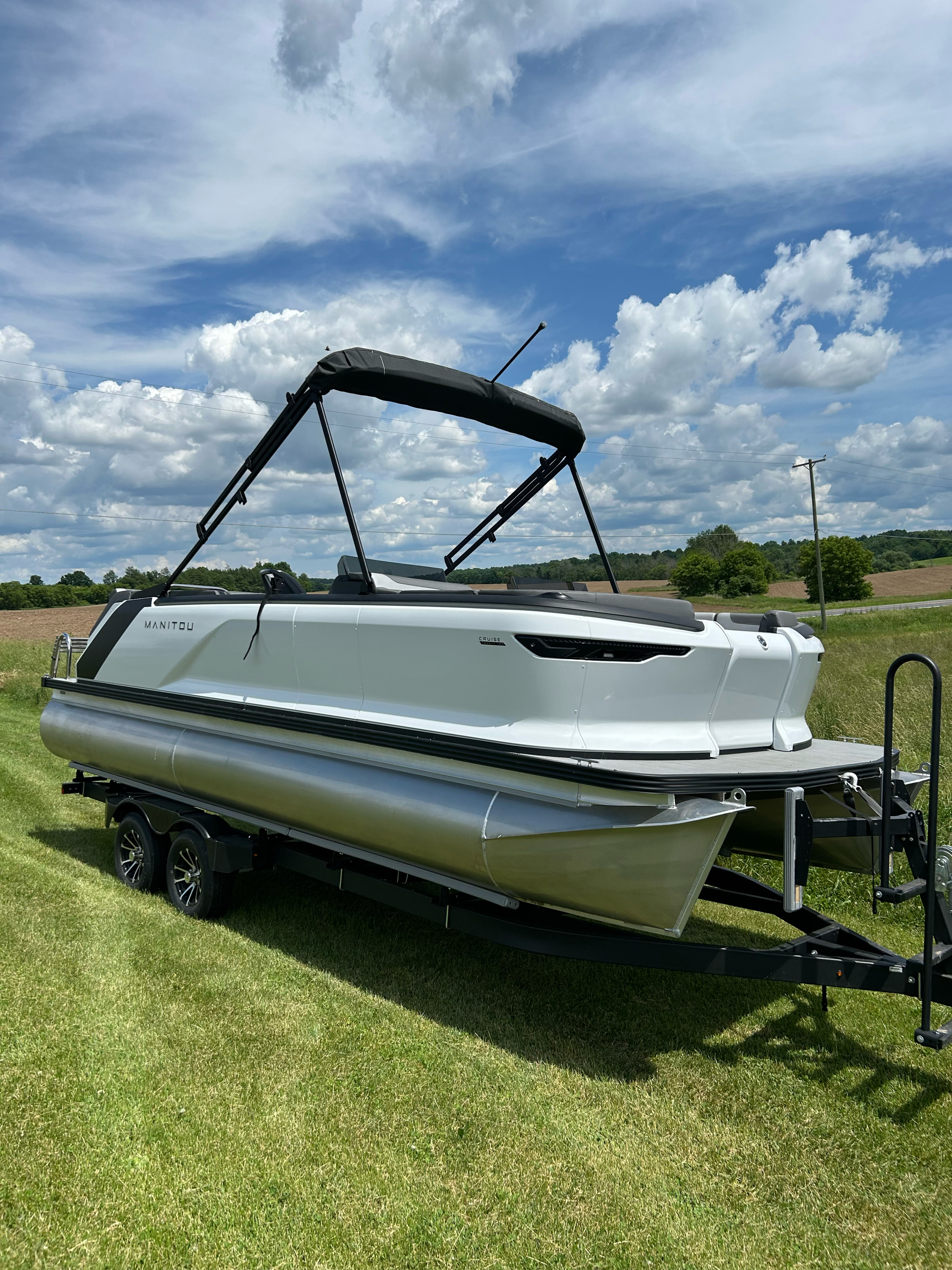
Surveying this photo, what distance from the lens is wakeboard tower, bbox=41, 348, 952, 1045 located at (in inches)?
142

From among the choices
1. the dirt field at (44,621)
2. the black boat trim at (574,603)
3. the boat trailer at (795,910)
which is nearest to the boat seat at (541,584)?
the black boat trim at (574,603)

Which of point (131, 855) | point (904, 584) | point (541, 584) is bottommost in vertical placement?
point (904, 584)

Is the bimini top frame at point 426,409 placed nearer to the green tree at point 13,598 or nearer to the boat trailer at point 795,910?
the boat trailer at point 795,910

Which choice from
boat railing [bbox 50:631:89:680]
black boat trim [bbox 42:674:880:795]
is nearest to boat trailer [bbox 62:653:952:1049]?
black boat trim [bbox 42:674:880:795]

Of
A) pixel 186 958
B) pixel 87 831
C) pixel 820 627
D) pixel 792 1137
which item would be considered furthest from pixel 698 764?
pixel 820 627

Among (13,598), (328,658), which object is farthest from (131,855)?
(13,598)

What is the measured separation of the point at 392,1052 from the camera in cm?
397

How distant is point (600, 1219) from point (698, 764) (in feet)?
5.50

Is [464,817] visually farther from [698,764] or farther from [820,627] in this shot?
[820,627]

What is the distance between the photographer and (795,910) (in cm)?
381

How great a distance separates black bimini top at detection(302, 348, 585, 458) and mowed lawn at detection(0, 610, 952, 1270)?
3291 mm

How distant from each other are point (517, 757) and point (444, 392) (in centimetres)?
272

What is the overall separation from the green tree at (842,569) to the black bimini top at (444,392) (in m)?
72.5

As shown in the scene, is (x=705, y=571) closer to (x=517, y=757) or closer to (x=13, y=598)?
(x=13, y=598)
